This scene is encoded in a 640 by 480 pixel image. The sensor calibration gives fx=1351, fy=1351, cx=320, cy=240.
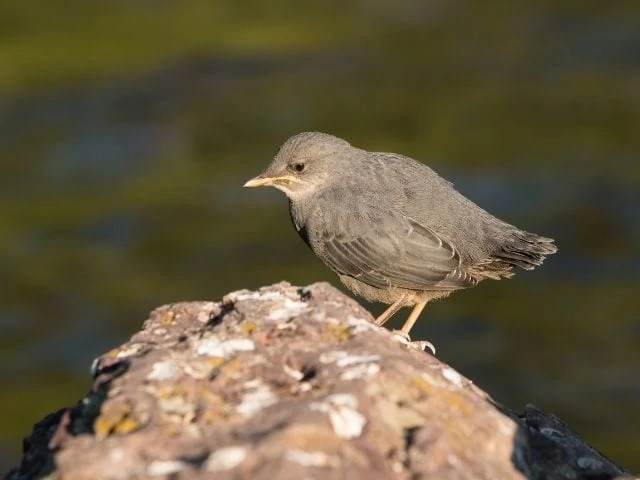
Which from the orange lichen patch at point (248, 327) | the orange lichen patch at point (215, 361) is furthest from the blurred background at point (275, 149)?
the orange lichen patch at point (215, 361)

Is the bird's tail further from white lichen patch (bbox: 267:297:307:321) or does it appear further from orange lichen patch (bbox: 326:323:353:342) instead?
orange lichen patch (bbox: 326:323:353:342)

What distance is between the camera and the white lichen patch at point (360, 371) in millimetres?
5020

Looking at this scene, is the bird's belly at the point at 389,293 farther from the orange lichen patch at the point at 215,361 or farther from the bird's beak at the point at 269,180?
the orange lichen patch at the point at 215,361

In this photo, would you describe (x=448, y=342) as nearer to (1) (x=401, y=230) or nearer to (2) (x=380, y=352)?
(1) (x=401, y=230)

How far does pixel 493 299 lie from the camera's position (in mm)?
23797

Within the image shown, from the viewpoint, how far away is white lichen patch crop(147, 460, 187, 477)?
4512 millimetres

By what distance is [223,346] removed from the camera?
5309mm

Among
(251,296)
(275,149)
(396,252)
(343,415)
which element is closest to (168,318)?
(251,296)

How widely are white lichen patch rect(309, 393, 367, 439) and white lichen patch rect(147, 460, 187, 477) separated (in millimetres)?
513

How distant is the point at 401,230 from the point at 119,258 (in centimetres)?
1716

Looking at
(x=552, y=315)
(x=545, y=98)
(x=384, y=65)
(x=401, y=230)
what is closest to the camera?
(x=401, y=230)

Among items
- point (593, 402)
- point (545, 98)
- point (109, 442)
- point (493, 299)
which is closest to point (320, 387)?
point (109, 442)

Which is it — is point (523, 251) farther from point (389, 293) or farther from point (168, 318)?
point (168, 318)

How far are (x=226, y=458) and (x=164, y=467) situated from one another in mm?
233
